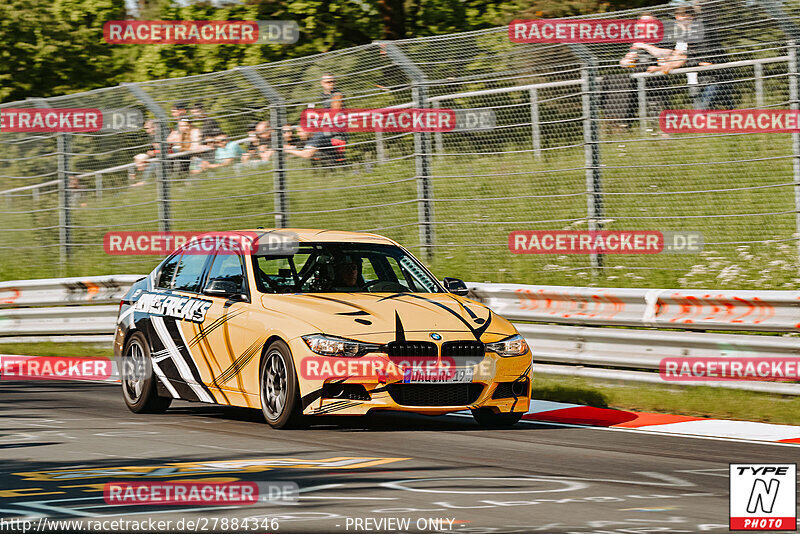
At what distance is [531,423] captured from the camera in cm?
1119

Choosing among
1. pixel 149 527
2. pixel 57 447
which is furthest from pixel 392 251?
pixel 149 527

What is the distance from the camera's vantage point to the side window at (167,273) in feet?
39.7

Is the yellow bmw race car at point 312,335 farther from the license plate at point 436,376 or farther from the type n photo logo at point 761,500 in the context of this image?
the type n photo logo at point 761,500

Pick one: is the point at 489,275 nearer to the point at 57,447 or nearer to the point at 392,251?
the point at 392,251

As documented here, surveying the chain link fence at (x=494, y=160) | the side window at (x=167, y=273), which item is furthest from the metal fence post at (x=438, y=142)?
the side window at (x=167, y=273)

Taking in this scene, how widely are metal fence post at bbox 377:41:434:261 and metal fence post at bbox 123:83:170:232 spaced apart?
4.29 m

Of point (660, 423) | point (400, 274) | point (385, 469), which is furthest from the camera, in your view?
point (400, 274)

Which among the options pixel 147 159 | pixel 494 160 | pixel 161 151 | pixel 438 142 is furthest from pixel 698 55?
pixel 147 159

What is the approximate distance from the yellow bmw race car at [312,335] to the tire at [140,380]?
0.04 feet

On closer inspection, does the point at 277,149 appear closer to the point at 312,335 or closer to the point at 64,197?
the point at 64,197

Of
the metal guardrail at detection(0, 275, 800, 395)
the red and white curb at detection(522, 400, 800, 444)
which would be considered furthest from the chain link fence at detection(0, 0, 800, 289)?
the red and white curb at detection(522, 400, 800, 444)

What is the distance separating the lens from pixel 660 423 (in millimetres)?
11047

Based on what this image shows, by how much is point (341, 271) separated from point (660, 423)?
2846 mm

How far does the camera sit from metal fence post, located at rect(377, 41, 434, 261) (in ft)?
54.5
